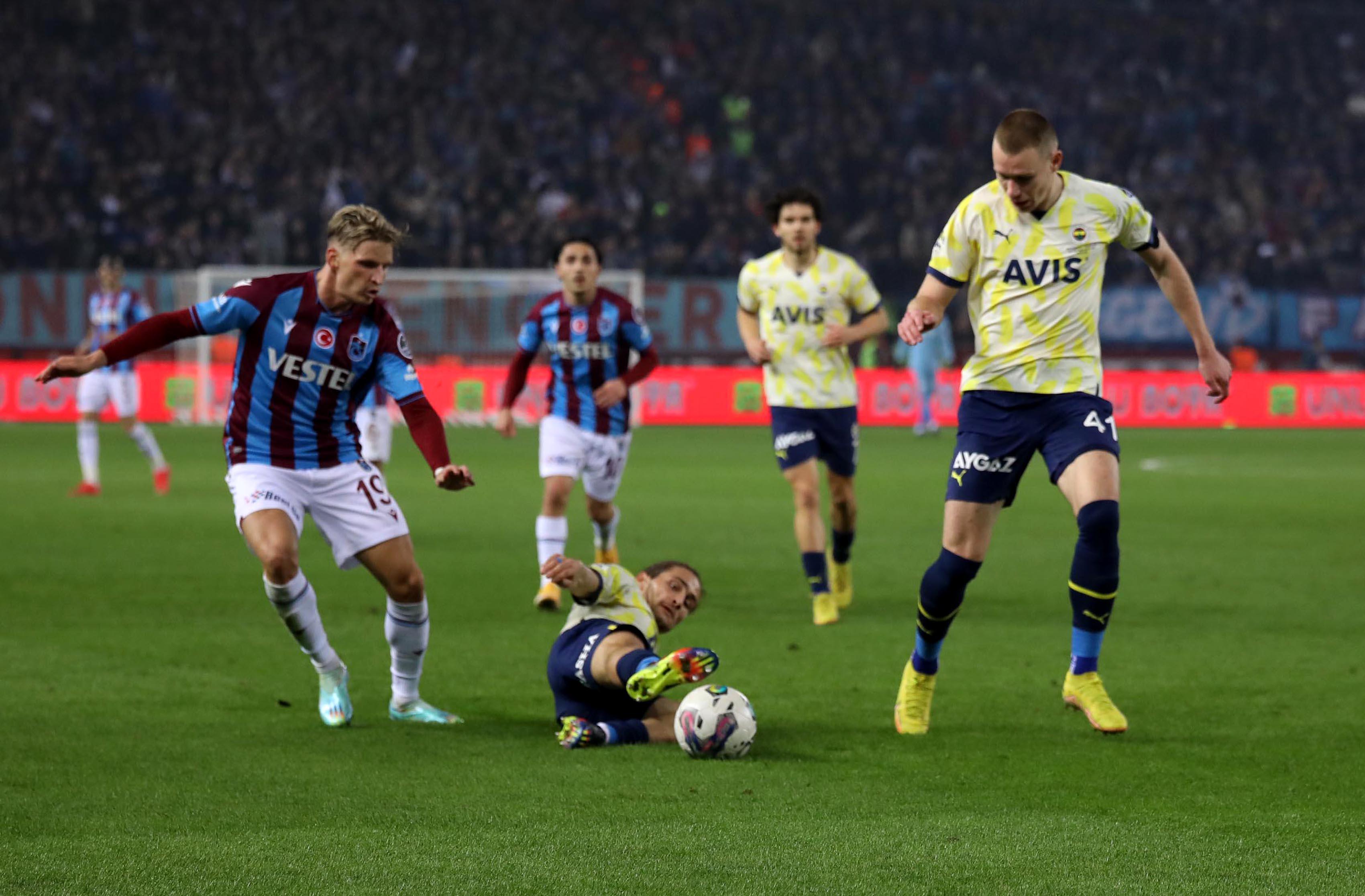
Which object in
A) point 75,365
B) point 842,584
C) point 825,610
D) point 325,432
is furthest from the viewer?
point 842,584

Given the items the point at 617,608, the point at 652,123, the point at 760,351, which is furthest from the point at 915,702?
the point at 652,123

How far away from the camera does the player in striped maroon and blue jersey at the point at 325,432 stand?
19.4ft

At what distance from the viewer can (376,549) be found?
238 inches

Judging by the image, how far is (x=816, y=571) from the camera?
29.5ft

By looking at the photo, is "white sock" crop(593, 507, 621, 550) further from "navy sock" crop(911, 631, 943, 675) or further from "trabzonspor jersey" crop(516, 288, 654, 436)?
"navy sock" crop(911, 631, 943, 675)

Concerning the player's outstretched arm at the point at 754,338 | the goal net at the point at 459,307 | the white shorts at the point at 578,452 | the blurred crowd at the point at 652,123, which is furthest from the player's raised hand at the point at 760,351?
the blurred crowd at the point at 652,123

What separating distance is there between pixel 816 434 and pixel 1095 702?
3.59m

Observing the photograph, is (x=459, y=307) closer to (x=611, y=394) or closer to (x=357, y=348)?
(x=611, y=394)

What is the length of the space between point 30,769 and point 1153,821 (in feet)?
11.0

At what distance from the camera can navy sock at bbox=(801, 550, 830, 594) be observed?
352 inches

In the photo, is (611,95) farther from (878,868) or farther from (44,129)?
(878,868)

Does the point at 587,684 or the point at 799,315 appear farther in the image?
the point at 799,315

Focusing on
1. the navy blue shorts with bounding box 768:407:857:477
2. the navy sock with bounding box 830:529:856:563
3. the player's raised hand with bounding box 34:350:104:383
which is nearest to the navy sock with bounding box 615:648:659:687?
the player's raised hand with bounding box 34:350:104:383

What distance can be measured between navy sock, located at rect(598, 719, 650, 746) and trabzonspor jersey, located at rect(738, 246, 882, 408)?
3779mm
